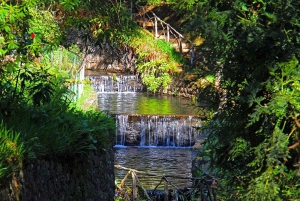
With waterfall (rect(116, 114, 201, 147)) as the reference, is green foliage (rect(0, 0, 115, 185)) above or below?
above

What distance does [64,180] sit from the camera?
635 centimetres

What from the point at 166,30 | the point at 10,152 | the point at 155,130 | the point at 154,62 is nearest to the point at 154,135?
the point at 155,130

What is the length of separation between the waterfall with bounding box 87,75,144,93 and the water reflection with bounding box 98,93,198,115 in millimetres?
529

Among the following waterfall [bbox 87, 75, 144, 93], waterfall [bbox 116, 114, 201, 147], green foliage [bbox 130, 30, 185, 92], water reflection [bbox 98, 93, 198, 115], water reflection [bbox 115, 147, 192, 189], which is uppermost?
green foliage [bbox 130, 30, 185, 92]

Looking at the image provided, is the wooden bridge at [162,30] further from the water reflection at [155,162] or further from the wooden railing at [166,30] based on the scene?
the water reflection at [155,162]

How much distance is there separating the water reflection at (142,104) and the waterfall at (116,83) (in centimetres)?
53

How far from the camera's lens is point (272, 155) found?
3840 mm

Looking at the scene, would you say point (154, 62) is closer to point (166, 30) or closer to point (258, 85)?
point (166, 30)

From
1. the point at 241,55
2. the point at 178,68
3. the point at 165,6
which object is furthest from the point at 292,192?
the point at 165,6

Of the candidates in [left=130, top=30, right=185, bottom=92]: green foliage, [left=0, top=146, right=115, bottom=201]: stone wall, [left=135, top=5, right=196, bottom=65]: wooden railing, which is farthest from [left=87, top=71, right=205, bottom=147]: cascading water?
[left=0, top=146, right=115, bottom=201]: stone wall

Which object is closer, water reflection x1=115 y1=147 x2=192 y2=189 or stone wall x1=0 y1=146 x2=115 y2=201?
stone wall x1=0 y1=146 x2=115 y2=201

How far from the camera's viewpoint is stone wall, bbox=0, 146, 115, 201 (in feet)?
17.0

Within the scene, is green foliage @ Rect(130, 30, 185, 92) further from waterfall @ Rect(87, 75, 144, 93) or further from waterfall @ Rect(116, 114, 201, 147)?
waterfall @ Rect(116, 114, 201, 147)

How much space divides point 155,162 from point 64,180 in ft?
37.8
